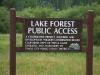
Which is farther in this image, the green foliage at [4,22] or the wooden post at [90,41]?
the green foliage at [4,22]

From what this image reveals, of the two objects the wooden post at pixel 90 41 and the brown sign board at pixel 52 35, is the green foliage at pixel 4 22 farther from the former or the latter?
the wooden post at pixel 90 41

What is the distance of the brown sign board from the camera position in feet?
23.8

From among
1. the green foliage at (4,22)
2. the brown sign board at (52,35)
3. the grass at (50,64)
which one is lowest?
the grass at (50,64)

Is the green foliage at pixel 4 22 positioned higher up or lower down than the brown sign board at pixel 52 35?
lower down

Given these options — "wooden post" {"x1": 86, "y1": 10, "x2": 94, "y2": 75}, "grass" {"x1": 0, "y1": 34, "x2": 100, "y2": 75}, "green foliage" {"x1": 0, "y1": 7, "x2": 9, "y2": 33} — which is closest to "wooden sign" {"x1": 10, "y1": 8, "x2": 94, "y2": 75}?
"wooden post" {"x1": 86, "y1": 10, "x2": 94, "y2": 75}

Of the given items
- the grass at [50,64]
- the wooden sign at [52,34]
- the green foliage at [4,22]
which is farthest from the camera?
the green foliage at [4,22]

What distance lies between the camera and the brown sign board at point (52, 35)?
7.26 meters

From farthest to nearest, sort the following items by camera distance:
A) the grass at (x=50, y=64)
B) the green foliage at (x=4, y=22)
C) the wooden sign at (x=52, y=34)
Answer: the green foliage at (x=4, y=22), the grass at (x=50, y=64), the wooden sign at (x=52, y=34)

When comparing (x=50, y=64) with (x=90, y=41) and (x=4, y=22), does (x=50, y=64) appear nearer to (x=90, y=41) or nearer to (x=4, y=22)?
(x=90, y=41)

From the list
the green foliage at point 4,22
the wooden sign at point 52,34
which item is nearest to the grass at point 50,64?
the wooden sign at point 52,34

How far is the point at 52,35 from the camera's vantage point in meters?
7.29

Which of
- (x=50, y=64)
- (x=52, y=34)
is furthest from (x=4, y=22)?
(x=52, y=34)

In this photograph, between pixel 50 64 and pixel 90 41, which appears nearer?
pixel 90 41

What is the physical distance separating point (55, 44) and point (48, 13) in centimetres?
2033
